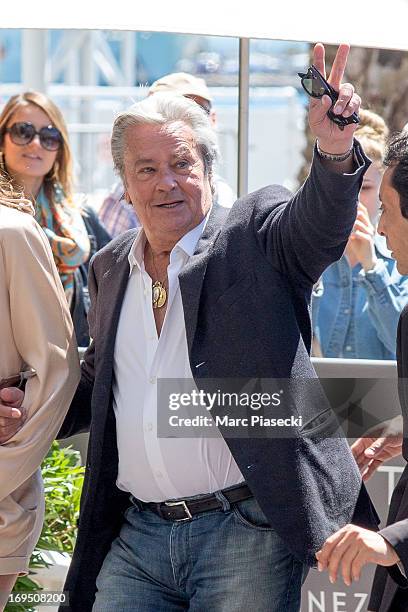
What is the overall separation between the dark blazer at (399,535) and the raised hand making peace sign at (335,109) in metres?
0.49

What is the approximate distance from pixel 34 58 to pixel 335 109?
10037 mm

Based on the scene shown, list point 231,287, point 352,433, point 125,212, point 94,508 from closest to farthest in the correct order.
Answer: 1. point 231,287
2. point 94,508
3. point 352,433
4. point 125,212

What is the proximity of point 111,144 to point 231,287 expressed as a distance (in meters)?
0.60

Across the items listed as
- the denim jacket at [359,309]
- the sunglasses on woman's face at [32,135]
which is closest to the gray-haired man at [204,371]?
the denim jacket at [359,309]

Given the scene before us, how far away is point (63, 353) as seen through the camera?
3225 millimetres

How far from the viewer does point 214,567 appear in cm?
295

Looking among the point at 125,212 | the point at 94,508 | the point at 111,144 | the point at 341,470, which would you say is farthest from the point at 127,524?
the point at 125,212

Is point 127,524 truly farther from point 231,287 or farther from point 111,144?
point 111,144

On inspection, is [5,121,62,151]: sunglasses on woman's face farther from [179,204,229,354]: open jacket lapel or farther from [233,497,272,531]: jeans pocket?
[233,497,272,531]: jeans pocket

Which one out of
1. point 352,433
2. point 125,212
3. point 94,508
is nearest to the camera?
point 94,508

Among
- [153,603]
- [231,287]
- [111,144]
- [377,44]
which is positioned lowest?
[153,603]

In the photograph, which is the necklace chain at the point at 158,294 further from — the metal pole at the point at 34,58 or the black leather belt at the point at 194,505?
the metal pole at the point at 34,58

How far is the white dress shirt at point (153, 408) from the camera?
2.97m

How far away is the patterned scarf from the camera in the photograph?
17.5 ft
